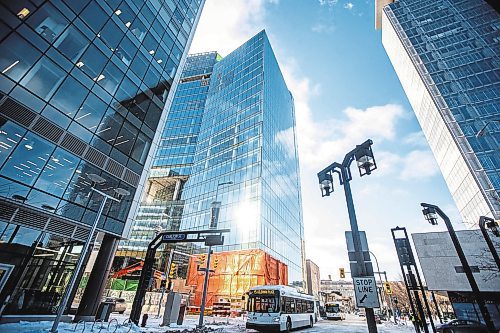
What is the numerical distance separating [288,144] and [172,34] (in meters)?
53.1

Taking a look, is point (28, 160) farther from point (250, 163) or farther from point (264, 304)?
point (250, 163)

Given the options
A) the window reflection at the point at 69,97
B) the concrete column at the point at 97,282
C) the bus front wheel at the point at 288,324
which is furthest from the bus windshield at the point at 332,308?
the window reflection at the point at 69,97

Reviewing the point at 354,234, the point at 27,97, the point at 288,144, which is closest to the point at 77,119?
the point at 27,97

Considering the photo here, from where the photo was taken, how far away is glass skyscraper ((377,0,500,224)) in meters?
50.3

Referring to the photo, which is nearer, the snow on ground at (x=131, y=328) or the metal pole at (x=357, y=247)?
the metal pole at (x=357, y=247)

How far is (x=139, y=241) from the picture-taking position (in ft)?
198

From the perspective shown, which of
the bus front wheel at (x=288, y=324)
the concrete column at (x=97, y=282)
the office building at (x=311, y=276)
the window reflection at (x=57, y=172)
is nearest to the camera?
the window reflection at (x=57, y=172)

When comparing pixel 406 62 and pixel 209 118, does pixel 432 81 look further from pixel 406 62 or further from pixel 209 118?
pixel 209 118

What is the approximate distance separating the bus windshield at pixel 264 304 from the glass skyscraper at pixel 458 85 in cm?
4833

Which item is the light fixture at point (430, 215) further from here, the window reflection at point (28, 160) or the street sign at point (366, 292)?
the window reflection at point (28, 160)

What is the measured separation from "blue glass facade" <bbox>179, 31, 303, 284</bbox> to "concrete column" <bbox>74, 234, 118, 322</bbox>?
25.6 meters

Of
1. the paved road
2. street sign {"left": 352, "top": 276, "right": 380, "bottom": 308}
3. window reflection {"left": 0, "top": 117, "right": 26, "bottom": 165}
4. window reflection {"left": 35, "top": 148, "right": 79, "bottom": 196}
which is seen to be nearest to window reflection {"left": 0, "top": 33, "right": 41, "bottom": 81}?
window reflection {"left": 0, "top": 117, "right": 26, "bottom": 165}

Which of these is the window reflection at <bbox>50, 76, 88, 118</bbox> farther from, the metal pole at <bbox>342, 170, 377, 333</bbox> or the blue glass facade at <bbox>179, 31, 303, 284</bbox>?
the blue glass facade at <bbox>179, 31, 303, 284</bbox>

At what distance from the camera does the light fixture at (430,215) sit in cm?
1210
